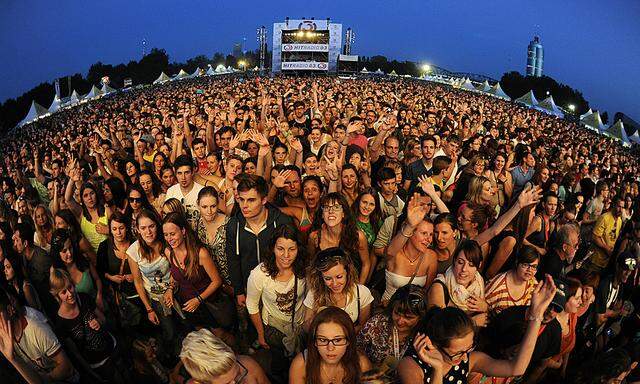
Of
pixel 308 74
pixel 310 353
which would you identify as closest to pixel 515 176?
pixel 310 353

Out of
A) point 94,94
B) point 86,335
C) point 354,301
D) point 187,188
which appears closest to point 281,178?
point 187,188

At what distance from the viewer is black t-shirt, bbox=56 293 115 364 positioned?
302 centimetres

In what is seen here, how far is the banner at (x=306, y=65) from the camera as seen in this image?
58.3 meters

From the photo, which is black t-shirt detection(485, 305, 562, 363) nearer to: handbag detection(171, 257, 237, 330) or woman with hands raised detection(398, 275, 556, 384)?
woman with hands raised detection(398, 275, 556, 384)

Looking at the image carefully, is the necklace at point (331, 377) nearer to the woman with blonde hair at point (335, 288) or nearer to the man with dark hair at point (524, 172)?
the woman with blonde hair at point (335, 288)

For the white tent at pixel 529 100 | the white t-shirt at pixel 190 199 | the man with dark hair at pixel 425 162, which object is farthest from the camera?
the white tent at pixel 529 100

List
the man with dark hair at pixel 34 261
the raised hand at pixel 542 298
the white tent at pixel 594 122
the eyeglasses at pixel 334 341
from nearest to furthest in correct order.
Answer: the eyeglasses at pixel 334 341
the raised hand at pixel 542 298
the man with dark hair at pixel 34 261
the white tent at pixel 594 122

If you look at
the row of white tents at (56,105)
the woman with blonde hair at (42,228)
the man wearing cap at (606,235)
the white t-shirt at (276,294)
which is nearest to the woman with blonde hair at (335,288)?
the white t-shirt at (276,294)

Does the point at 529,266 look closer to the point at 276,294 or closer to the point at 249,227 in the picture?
the point at 276,294

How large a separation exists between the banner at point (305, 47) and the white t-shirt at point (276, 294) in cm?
5843

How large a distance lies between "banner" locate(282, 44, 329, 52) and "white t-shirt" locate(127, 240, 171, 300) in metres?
57.9

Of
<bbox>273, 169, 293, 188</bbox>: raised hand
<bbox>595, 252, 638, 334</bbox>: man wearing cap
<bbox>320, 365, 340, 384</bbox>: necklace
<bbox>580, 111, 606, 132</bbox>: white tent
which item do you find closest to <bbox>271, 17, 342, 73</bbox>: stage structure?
<bbox>580, 111, 606, 132</bbox>: white tent

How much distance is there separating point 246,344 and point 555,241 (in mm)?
3037

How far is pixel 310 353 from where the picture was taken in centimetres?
236
